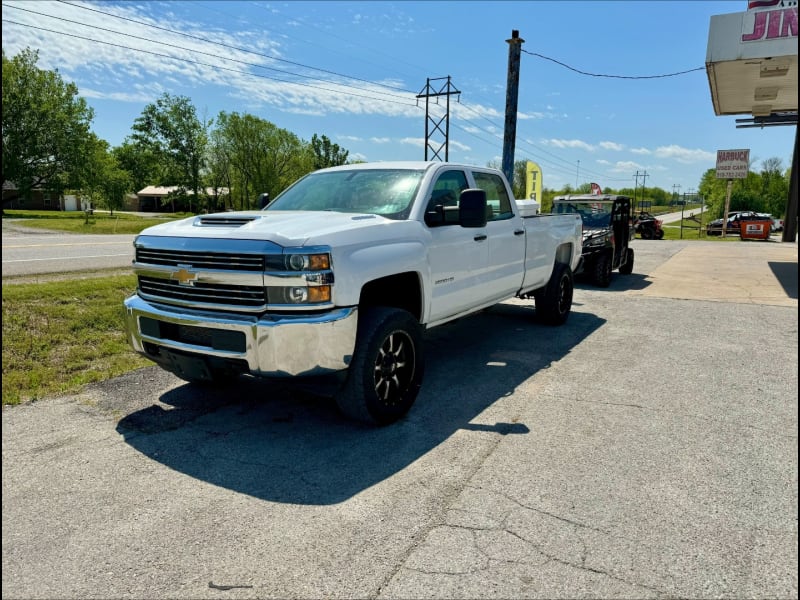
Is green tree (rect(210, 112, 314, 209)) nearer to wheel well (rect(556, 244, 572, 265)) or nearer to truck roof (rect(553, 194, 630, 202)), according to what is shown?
truck roof (rect(553, 194, 630, 202))

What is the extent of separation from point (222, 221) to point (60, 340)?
107 inches

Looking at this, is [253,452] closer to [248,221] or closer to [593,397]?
[248,221]

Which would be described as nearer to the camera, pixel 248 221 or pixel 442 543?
pixel 442 543

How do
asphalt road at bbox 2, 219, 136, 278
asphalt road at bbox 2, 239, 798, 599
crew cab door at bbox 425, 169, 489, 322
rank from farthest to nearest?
asphalt road at bbox 2, 219, 136, 278
crew cab door at bbox 425, 169, 489, 322
asphalt road at bbox 2, 239, 798, 599

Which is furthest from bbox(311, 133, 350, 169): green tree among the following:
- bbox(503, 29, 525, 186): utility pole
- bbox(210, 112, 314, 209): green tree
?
bbox(503, 29, 525, 186): utility pole

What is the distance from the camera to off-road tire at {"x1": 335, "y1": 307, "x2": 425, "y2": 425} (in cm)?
385

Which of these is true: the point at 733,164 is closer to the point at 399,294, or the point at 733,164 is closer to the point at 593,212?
the point at 593,212

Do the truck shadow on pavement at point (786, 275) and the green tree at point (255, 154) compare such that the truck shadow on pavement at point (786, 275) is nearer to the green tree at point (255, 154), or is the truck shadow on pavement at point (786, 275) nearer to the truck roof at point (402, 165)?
the truck roof at point (402, 165)

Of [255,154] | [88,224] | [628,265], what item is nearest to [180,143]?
[255,154]

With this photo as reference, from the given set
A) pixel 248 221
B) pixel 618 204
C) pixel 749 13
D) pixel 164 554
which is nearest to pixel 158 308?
pixel 248 221

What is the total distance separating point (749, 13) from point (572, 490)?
13040 millimetres

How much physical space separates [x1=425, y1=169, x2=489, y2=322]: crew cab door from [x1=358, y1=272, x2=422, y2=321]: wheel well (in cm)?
14

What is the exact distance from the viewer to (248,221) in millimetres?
4051

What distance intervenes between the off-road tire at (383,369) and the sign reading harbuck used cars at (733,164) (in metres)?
38.5
